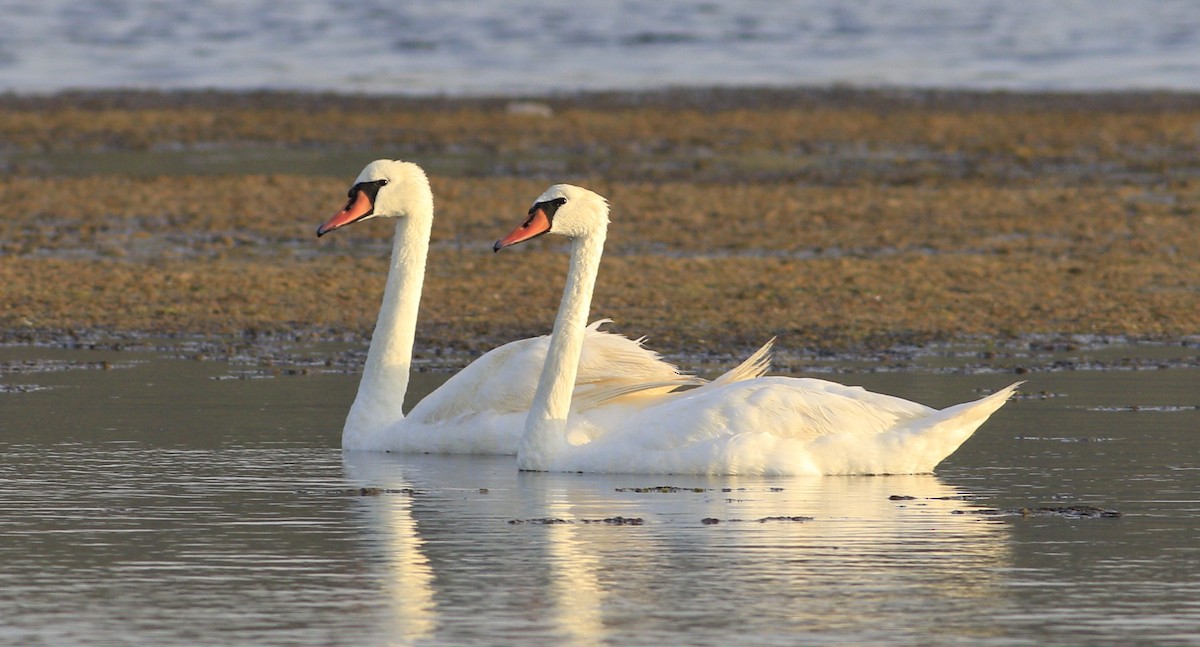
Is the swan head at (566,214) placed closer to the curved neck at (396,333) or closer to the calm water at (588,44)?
the curved neck at (396,333)

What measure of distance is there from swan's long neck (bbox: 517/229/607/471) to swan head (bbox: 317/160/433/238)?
1385mm

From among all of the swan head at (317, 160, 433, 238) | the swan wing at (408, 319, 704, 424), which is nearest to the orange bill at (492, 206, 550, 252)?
the swan wing at (408, 319, 704, 424)

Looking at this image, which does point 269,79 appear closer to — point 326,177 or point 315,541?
point 326,177

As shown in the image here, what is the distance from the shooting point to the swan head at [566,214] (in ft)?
33.1

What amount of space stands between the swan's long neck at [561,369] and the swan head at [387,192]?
1.39 metres

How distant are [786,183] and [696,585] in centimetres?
1794

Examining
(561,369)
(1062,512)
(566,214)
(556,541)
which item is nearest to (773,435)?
(561,369)

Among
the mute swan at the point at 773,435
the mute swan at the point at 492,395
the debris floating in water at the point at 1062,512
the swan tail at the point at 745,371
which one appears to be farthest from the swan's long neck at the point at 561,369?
the debris floating in water at the point at 1062,512

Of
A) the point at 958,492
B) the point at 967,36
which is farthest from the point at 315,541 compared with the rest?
the point at 967,36

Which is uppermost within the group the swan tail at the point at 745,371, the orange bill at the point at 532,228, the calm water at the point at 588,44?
the calm water at the point at 588,44

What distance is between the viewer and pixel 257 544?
7762mm

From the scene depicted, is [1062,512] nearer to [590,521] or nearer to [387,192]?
[590,521]

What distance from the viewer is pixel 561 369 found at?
10.0m

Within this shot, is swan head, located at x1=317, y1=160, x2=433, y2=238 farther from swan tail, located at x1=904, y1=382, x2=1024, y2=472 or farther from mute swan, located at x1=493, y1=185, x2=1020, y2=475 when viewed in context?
swan tail, located at x1=904, y1=382, x2=1024, y2=472
